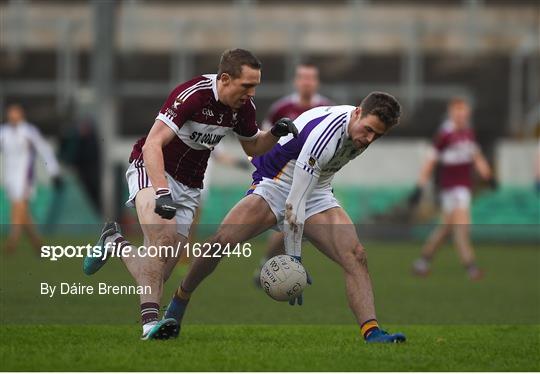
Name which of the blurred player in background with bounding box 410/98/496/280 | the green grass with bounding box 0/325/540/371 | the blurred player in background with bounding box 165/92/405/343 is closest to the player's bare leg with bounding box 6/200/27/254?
the blurred player in background with bounding box 410/98/496/280

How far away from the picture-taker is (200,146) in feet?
31.1

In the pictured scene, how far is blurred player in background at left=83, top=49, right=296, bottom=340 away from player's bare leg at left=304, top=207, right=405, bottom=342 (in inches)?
28.6

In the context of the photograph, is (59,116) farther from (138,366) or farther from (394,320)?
(138,366)

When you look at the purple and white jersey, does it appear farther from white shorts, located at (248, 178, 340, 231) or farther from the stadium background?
the stadium background

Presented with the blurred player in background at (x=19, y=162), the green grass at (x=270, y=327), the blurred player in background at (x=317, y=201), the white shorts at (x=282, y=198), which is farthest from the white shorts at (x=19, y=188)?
the white shorts at (x=282, y=198)

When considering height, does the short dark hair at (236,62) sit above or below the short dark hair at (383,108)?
above

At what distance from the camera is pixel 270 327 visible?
10.7m

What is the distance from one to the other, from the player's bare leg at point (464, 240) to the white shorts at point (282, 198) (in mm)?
7930

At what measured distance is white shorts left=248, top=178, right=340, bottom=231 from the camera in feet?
32.0

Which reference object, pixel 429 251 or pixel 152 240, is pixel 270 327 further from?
pixel 429 251

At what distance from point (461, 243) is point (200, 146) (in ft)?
29.0

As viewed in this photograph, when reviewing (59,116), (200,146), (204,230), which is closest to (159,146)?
(200,146)

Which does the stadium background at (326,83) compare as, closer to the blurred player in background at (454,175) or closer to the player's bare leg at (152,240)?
the blurred player in background at (454,175)

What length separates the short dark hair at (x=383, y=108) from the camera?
29.3ft
